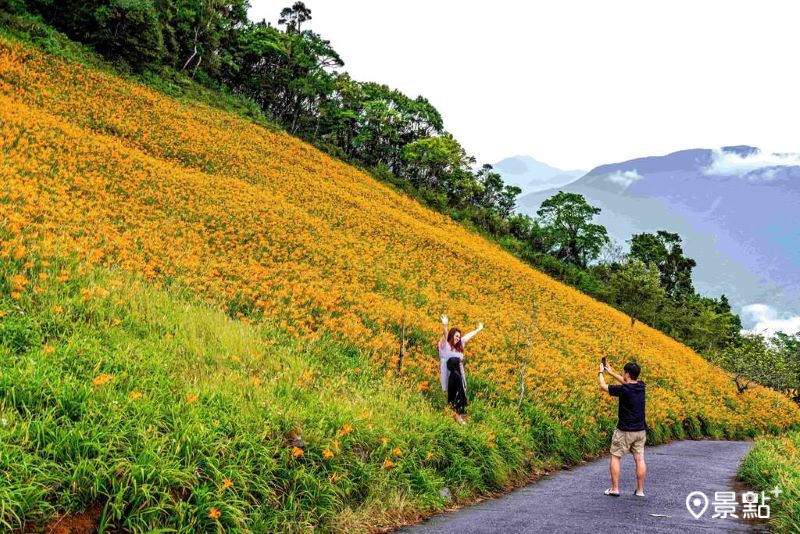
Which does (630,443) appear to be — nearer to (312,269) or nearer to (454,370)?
(454,370)

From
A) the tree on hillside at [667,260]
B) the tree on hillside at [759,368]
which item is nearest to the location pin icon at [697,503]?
the tree on hillside at [759,368]

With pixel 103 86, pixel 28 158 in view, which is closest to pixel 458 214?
pixel 103 86

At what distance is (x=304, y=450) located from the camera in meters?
5.18

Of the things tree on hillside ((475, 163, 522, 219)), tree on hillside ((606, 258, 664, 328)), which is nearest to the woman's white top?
tree on hillside ((606, 258, 664, 328))

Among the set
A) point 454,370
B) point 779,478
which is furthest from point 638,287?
point 454,370

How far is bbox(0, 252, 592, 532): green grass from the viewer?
3.83 meters

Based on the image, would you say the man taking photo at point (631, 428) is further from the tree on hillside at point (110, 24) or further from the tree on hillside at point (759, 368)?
the tree on hillside at point (110, 24)

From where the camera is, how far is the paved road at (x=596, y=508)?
5.49 m

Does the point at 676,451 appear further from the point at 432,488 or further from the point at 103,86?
the point at 103,86

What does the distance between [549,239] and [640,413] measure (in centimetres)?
5578

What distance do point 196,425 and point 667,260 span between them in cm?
7430

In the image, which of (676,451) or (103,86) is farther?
(103,86)

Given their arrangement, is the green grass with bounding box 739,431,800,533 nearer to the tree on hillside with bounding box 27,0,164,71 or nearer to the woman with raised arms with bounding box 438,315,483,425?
the woman with raised arms with bounding box 438,315,483,425

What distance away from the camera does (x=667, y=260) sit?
220ft
